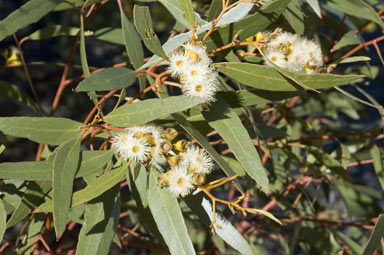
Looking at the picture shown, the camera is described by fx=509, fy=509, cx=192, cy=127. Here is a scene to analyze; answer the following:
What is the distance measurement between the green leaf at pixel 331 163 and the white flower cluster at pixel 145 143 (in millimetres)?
772

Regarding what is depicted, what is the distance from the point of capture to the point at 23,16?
50.4 inches

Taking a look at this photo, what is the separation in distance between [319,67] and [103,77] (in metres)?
0.61

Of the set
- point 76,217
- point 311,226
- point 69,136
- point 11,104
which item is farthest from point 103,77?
point 11,104

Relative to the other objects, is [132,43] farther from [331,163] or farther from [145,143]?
[331,163]

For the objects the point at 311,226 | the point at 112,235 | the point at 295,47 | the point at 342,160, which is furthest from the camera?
the point at 311,226

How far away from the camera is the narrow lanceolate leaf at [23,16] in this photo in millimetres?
1252

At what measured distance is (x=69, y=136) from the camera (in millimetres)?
1188

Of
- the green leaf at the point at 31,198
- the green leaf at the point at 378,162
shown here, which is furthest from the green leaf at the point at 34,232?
the green leaf at the point at 378,162

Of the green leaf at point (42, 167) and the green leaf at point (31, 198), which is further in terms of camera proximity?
the green leaf at point (31, 198)

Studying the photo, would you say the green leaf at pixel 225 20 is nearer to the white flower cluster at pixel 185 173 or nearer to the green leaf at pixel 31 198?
the white flower cluster at pixel 185 173

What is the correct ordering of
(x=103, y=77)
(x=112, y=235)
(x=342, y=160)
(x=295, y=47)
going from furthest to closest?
(x=342, y=160) → (x=295, y=47) → (x=112, y=235) → (x=103, y=77)

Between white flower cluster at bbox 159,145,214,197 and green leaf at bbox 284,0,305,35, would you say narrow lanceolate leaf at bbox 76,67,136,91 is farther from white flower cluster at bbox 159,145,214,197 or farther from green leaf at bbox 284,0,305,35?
green leaf at bbox 284,0,305,35

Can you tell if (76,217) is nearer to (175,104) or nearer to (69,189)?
(69,189)

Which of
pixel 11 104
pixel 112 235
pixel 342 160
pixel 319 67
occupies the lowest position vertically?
pixel 11 104
